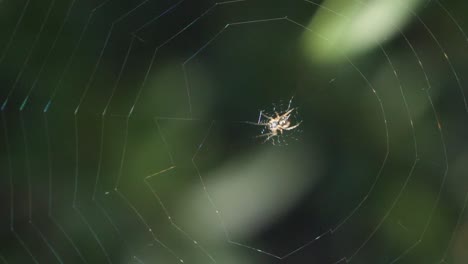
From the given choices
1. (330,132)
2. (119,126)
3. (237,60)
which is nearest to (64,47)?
(119,126)

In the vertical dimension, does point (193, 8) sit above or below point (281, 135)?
above

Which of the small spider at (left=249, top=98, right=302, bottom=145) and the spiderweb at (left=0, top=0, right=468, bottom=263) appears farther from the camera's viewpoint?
the small spider at (left=249, top=98, right=302, bottom=145)

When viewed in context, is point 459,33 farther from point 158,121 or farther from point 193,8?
point 158,121

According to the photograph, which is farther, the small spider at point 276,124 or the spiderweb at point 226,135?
the small spider at point 276,124

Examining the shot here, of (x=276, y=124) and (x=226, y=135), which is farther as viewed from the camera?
(x=276, y=124)
